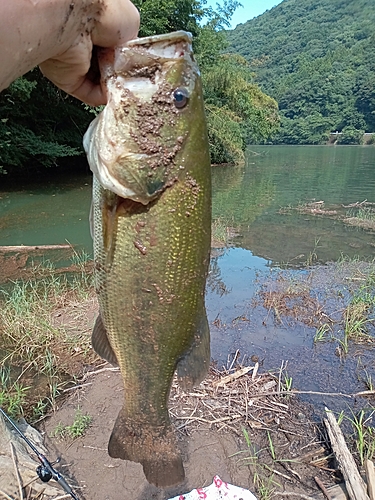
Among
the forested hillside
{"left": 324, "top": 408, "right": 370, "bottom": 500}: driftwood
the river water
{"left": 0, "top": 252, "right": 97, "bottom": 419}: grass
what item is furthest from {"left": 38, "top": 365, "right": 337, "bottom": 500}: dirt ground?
the forested hillside

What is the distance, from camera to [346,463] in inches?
135

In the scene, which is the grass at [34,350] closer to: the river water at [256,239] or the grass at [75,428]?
the grass at [75,428]

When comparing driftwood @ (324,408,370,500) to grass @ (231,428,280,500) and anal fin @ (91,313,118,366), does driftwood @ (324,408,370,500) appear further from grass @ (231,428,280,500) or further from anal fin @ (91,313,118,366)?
anal fin @ (91,313,118,366)

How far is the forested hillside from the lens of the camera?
8969 cm

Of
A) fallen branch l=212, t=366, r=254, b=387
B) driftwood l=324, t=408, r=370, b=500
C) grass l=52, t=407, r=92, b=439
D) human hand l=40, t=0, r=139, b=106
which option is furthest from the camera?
fallen branch l=212, t=366, r=254, b=387

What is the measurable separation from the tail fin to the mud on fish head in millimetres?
1033

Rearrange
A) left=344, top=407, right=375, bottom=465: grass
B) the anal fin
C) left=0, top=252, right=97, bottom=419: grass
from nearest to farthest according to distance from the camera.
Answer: the anal fin, left=344, top=407, right=375, bottom=465: grass, left=0, top=252, right=97, bottom=419: grass

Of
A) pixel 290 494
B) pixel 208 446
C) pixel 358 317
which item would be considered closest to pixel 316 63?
pixel 358 317

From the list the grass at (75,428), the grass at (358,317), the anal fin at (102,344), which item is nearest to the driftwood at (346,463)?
the grass at (358,317)

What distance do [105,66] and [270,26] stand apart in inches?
7248

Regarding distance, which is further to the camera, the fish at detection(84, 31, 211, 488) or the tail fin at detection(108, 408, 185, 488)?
the tail fin at detection(108, 408, 185, 488)

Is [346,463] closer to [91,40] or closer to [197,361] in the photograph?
[197,361]

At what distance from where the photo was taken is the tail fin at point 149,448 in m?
1.92

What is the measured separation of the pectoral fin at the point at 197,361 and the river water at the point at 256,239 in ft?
11.6
